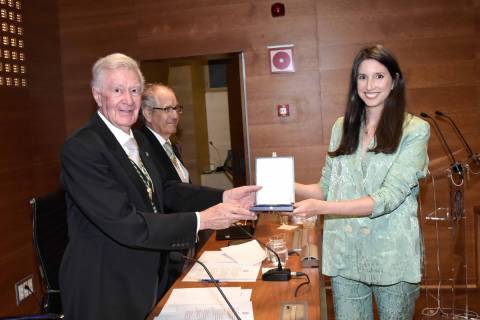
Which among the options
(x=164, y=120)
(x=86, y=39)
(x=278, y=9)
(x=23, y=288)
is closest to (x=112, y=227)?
(x=164, y=120)

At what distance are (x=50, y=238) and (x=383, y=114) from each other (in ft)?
5.35

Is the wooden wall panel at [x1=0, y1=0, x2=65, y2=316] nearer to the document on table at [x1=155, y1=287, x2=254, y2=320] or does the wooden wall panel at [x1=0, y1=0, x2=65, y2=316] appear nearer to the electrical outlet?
the electrical outlet

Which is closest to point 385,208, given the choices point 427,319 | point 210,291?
point 210,291

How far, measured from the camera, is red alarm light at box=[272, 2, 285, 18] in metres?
4.08

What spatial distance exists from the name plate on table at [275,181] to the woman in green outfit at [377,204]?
0.19 m

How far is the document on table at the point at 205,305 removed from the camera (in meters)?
1.55

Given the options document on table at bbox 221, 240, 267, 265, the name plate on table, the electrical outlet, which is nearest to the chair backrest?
document on table at bbox 221, 240, 267, 265

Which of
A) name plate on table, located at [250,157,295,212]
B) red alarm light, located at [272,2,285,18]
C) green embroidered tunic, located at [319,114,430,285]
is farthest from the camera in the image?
red alarm light, located at [272,2,285,18]

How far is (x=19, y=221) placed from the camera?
359cm

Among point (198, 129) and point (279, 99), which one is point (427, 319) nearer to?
point (279, 99)

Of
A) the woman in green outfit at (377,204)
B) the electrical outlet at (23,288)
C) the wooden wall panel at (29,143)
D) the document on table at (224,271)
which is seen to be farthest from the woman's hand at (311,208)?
the electrical outlet at (23,288)

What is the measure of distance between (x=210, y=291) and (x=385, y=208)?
0.74 meters

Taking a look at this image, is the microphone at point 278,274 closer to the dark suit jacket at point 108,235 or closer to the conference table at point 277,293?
the conference table at point 277,293

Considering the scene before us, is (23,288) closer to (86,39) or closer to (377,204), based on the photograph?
(86,39)
